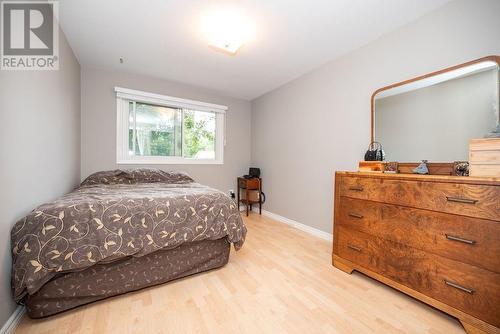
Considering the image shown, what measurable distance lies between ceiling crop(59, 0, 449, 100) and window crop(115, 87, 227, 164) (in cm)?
48

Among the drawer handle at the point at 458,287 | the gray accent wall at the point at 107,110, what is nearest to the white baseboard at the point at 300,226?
the gray accent wall at the point at 107,110

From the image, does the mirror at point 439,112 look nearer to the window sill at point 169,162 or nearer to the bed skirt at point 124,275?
the bed skirt at point 124,275

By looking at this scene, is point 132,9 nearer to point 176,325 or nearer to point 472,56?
point 176,325

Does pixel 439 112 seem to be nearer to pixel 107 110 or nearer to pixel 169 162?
pixel 169 162

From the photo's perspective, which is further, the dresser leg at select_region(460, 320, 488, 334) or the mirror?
the mirror

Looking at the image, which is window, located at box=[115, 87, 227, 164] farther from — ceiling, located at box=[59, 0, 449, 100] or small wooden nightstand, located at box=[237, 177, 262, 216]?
small wooden nightstand, located at box=[237, 177, 262, 216]

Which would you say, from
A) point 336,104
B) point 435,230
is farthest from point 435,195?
point 336,104

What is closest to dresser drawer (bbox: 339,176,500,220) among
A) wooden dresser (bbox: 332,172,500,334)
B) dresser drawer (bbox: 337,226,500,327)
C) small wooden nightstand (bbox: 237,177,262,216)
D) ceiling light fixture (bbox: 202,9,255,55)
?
wooden dresser (bbox: 332,172,500,334)

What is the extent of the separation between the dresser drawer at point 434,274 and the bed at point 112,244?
3.56 feet

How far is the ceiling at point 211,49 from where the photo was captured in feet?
5.22

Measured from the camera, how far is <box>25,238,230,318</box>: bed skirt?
3.76 feet

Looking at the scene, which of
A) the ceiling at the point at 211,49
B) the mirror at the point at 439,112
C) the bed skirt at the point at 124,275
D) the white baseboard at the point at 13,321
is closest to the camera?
the white baseboard at the point at 13,321

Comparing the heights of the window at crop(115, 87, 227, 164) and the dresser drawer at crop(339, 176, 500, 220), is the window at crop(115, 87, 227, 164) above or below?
above

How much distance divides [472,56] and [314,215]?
6.85ft
